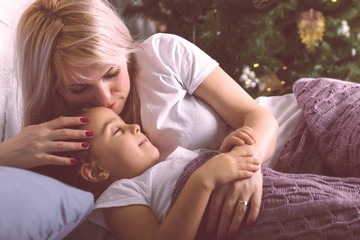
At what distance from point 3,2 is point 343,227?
4.69 ft

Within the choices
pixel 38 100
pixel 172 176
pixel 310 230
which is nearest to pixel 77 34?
pixel 38 100

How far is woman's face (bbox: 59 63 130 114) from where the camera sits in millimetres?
1003

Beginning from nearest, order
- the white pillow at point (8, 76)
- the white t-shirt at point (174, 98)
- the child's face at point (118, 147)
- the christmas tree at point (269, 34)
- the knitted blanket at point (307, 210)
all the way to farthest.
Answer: the knitted blanket at point (307, 210)
the child's face at point (118, 147)
the white t-shirt at point (174, 98)
the white pillow at point (8, 76)
the christmas tree at point (269, 34)

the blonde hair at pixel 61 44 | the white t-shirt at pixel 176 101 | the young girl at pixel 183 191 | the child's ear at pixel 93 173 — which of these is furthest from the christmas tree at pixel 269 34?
the child's ear at pixel 93 173

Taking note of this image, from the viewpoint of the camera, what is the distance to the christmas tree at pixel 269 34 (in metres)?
1.74

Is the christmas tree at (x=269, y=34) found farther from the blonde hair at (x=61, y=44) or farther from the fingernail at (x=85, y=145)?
the fingernail at (x=85, y=145)

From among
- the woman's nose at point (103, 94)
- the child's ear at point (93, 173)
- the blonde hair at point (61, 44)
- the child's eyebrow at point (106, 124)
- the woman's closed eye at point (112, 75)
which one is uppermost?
the blonde hair at point (61, 44)

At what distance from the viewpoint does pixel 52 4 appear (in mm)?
1056

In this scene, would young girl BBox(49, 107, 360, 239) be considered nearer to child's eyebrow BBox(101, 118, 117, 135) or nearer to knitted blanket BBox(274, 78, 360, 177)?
child's eyebrow BBox(101, 118, 117, 135)

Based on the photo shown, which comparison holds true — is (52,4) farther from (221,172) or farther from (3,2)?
(221,172)

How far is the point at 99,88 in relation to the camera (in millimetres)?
1016

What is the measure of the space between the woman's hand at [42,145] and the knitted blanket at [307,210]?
469 mm

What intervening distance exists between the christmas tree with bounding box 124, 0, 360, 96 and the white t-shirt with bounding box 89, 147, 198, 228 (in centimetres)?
95

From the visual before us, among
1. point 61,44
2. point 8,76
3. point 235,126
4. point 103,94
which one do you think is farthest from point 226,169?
point 8,76
